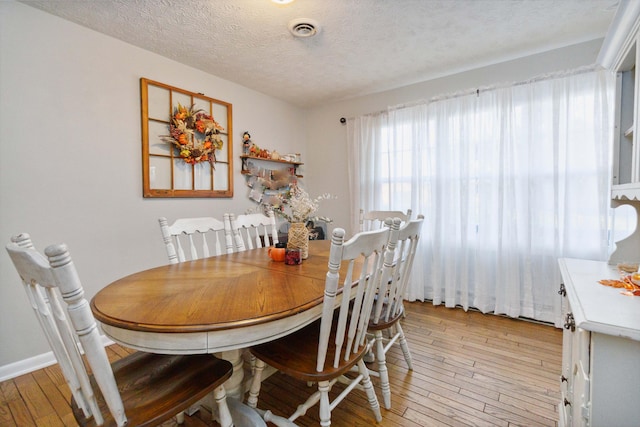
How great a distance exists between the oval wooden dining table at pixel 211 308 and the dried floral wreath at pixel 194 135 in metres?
1.45

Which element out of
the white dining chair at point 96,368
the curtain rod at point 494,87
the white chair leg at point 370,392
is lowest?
the white chair leg at point 370,392

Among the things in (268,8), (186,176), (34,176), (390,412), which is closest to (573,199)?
(390,412)

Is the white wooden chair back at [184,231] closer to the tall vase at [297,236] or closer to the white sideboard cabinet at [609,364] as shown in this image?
the tall vase at [297,236]

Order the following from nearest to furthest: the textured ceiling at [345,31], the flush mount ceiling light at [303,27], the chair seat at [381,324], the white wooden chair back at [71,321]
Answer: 1. the white wooden chair back at [71,321]
2. the chair seat at [381,324]
3. the textured ceiling at [345,31]
4. the flush mount ceiling light at [303,27]

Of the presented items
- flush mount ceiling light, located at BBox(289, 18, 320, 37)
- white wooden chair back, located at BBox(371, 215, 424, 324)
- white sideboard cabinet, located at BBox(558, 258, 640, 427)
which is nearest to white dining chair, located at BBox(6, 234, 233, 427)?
white wooden chair back, located at BBox(371, 215, 424, 324)

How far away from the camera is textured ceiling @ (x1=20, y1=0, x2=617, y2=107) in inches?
75.8

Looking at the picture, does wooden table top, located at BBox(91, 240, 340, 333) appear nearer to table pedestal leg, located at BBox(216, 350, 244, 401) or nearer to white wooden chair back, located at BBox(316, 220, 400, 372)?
white wooden chair back, located at BBox(316, 220, 400, 372)

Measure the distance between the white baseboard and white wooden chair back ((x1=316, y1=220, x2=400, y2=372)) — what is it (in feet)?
5.63

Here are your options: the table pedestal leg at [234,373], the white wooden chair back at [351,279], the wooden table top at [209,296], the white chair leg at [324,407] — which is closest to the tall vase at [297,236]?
the wooden table top at [209,296]

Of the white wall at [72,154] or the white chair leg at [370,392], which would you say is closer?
the white chair leg at [370,392]

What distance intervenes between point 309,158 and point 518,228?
265 cm

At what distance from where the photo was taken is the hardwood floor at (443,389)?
151 centimetres

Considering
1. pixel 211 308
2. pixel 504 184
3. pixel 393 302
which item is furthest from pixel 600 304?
pixel 504 184

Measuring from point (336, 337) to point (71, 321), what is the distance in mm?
846
